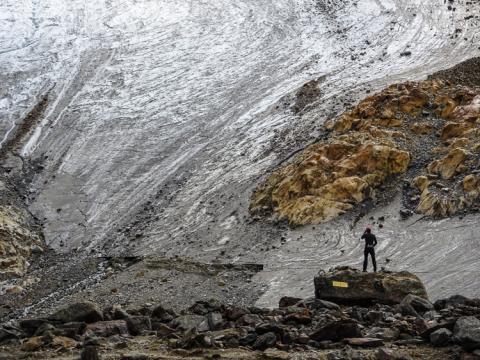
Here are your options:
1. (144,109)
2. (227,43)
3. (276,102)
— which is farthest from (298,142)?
(227,43)

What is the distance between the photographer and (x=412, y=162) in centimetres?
1905

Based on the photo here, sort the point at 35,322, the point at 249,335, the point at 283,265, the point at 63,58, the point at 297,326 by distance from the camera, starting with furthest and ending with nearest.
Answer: the point at 63,58 → the point at 283,265 → the point at 35,322 → the point at 297,326 → the point at 249,335

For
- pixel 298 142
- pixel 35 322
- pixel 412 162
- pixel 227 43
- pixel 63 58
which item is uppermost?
pixel 63 58

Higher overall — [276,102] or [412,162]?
[276,102]

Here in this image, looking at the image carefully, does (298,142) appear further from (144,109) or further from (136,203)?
(144,109)

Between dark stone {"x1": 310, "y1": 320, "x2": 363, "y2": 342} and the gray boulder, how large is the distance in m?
1.17

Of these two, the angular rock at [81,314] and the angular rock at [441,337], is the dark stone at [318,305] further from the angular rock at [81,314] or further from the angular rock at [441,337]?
the angular rock at [81,314]

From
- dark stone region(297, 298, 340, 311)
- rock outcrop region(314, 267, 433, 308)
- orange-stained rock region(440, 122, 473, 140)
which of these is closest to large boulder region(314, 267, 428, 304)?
rock outcrop region(314, 267, 433, 308)

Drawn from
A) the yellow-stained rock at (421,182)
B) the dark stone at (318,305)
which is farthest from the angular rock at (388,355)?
the yellow-stained rock at (421,182)

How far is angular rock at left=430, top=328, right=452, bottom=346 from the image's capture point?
21.7ft

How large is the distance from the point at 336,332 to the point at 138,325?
2.94m

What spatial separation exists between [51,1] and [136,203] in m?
21.6

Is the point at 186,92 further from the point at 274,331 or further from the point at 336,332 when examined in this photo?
the point at 336,332

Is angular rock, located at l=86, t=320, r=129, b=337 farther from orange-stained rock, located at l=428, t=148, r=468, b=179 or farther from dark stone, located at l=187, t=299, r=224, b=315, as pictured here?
orange-stained rock, located at l=428, t=148, r=468, b=179
